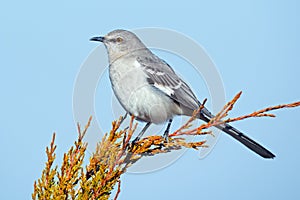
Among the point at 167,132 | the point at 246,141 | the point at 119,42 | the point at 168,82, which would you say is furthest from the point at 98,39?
the point at 246,141

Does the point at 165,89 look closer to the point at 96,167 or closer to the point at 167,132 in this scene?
the point at 167,132

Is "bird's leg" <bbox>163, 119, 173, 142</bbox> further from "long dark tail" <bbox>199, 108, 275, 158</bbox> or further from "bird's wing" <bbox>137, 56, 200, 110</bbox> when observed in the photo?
"long dark tail" <bbox>199, 108, 275, 158</bbox>

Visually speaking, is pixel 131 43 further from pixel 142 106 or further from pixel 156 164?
pixel 156 164

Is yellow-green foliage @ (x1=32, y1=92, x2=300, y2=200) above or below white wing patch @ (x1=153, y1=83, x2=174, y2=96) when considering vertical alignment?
below

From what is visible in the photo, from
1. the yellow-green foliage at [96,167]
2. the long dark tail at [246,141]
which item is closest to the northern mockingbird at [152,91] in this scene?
the long dark tail at [246,141]

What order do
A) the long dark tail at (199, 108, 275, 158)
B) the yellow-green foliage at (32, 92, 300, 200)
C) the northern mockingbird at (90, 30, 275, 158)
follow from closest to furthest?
the yellow-green foliage at (32, 92, 300, 200), the long dark tail at (199, 108, 275, 158), the northern mockingbird at (90, 30, 275, 158)

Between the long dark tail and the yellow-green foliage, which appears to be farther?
the long dark tail

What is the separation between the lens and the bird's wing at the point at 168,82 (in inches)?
211

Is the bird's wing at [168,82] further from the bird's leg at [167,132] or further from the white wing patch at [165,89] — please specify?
the bird's leg at [167,132]

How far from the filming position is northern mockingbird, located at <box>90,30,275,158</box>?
499 centimetres

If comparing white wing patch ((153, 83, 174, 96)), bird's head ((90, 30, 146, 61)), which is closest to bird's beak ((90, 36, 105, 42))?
bird's head ((90, 30, 146, 61))

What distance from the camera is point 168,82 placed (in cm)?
553

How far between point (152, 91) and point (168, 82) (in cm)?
36

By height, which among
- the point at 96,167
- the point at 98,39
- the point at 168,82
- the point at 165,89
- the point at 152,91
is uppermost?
the point at 98,39
